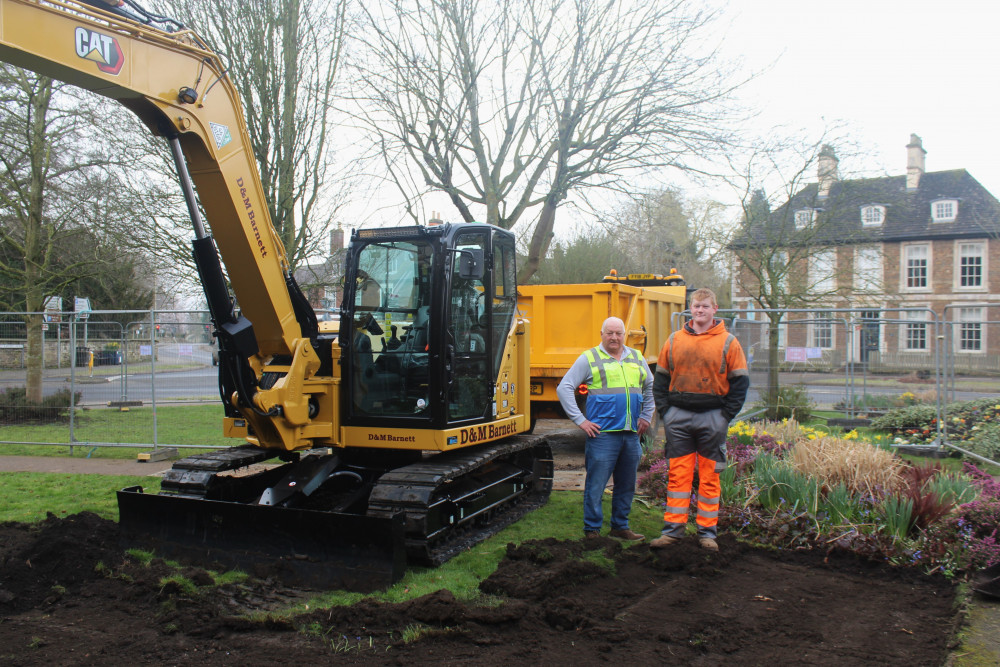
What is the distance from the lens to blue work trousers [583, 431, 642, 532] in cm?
607

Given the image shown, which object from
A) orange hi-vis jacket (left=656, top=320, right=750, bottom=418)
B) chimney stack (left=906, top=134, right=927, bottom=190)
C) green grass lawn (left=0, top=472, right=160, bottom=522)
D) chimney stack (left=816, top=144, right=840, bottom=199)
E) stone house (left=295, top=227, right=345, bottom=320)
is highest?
chimney stack (left=906, top=134, right=927, bottom=190)

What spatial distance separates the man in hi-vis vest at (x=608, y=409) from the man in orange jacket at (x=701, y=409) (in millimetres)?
302

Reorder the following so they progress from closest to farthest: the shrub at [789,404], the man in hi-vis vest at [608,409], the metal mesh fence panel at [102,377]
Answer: the man in hi-vis vest at [608,409] → the metal mesh fence panel at [102,377] → the shrub at [789,404]

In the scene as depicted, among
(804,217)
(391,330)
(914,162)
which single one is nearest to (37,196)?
(391,330)

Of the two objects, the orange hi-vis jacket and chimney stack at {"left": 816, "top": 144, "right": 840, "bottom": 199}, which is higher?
chimney stack at {"left": 816, "top": 144, "right": 840, "bottom": 199}

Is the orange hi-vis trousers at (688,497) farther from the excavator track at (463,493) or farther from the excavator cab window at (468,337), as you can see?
the excavator cab window at (468,337)

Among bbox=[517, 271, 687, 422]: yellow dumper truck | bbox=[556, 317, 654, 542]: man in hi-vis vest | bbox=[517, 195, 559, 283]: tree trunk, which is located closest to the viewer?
bbox=[556, 317, 654, 542]: man in hi-vis vest

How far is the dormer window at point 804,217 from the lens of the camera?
1767 centimetres

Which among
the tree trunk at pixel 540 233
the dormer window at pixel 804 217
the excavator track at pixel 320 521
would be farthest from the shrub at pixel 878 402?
the excavator track at pixel 320 521

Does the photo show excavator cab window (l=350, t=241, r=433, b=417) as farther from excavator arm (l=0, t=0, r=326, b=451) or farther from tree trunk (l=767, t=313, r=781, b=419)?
tree trunk (l=767, t=313, r=781, b=419)

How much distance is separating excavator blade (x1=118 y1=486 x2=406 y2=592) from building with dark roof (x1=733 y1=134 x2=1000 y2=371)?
7168 millimetres

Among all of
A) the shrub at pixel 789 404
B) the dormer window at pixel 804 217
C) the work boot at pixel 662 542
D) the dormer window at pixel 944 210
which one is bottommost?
the work boot at pixel 662 542

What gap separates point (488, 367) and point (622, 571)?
2.02 meters

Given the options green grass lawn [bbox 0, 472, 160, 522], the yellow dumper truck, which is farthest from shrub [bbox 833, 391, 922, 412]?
green grass lawn [bbox 0, 472, 160, 522]
